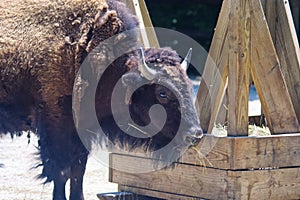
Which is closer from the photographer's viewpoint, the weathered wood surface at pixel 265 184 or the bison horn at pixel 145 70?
the weathered wood surface at pixel 265 184

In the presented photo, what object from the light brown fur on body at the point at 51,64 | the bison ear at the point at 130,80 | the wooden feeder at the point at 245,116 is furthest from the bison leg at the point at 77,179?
the bison ear at the point at 130,80

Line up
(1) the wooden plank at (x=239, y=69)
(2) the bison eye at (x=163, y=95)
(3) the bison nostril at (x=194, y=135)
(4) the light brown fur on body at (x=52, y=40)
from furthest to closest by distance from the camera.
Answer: (4) the light brown fur on body at (x=52, y=40) < (2) the bison eye at (x=163, y=95) < (3) the bison nostril at (x=194, y=135) < (1) the wooden plank at (x=239, y=69)

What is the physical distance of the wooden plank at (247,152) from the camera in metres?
4.36

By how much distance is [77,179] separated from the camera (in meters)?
5.57

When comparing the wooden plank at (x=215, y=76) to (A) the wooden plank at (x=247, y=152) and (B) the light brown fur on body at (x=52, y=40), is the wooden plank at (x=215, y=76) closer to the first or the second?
(A) the wooden plank at (x=247, y=152)

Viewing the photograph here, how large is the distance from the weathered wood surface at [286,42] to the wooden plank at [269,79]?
0.37m

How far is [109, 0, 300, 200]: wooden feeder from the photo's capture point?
4359 millimetres

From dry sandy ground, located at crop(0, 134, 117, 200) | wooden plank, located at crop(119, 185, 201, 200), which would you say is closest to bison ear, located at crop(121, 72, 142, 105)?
wooden plank, located at crop(119, 185, 201, 200)

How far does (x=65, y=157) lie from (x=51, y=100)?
50cm

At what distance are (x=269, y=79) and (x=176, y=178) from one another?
37.4 inches

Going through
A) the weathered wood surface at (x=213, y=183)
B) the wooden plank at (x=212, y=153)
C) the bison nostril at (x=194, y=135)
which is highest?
the bison nostril at (x=194, y=135)

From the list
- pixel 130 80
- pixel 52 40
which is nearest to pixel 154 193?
pixel 130 80

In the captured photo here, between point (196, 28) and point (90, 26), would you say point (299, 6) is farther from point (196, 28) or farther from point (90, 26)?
point (90, 26)

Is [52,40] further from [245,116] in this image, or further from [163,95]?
[245,116]
